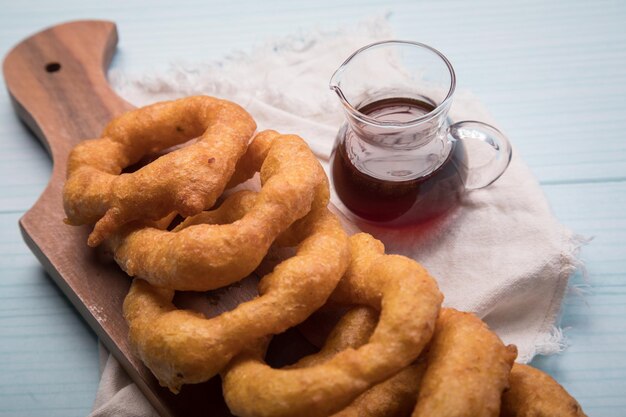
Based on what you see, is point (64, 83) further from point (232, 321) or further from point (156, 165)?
point (232, 321)

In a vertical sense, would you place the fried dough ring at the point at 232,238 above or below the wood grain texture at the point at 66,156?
above

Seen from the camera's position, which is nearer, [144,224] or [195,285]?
[195,285]

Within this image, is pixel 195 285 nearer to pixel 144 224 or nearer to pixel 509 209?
pixel 144 224

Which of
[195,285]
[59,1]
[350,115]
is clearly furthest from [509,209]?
[59,1]

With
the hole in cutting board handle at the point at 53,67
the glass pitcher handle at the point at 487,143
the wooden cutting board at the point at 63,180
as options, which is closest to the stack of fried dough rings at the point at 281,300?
the wooden cutting board at the point at 63,180

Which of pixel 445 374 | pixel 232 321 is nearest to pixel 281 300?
pixel 232 321

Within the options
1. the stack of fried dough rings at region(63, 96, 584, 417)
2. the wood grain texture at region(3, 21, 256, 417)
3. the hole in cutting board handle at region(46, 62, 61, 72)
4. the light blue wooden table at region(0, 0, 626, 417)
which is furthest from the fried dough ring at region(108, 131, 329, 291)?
the hole in cutting board handle at region(46, 62, 61, 72)

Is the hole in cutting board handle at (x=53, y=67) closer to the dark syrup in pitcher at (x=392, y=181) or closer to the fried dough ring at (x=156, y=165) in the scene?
the fried dough ring at (x=156, y=165)

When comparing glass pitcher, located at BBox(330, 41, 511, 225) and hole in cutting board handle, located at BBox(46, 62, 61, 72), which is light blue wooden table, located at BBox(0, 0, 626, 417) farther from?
glass pitcher, located at BBox(330, 41, 511, 225)
